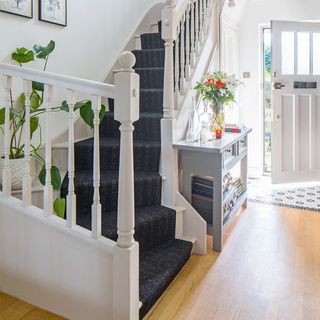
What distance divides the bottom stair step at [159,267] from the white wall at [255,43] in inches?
117

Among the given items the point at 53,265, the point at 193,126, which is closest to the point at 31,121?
the point at 53,265

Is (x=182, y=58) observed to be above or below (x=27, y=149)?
above

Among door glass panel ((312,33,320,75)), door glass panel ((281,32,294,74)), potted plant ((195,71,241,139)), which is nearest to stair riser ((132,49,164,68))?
potted plant ((195,71,241,139))

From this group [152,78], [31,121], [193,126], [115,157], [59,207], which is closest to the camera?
[59,207]

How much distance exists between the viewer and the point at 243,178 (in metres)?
3.70

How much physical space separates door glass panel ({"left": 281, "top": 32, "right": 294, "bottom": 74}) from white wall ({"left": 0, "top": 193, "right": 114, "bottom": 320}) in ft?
12.2

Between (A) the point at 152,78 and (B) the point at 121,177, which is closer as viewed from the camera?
(B) the point at 121,177

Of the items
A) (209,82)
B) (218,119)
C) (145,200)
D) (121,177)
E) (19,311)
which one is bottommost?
(19,311)

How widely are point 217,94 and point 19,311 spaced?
209cm

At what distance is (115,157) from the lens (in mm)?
2617

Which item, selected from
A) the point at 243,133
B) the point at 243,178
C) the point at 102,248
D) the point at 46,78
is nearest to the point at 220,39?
the point at 243,133

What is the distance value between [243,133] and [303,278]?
1.48 m

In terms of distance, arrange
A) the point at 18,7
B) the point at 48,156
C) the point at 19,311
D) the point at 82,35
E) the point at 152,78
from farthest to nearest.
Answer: the point at 152,78
the point at 82,35
the point at 18,7
the point at 19,311
the point at 48,156

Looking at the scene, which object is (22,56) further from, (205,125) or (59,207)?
(205,125)
